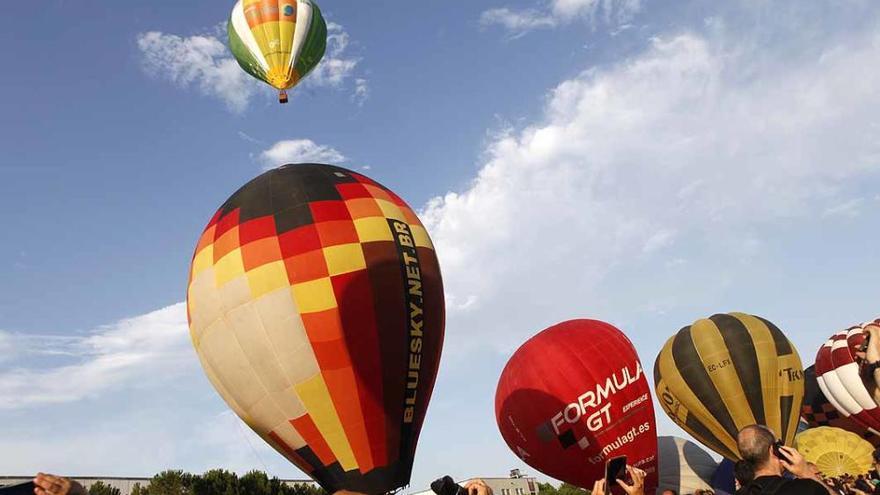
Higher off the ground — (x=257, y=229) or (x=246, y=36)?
(x=246, y=36)

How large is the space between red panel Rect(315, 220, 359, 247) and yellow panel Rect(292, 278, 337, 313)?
1.02 metres

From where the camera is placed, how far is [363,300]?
16.4 metres

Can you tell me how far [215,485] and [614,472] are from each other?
4439 cm

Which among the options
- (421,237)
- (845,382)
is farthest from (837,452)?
(421,237)

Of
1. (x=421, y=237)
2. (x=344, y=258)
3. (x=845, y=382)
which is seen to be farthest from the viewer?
(x=845, y=382)

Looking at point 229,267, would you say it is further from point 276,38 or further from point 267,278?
point 276,38

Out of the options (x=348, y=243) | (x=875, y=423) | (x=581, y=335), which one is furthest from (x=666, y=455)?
(x=348, y=243)

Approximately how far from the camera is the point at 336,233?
1703 centimetres

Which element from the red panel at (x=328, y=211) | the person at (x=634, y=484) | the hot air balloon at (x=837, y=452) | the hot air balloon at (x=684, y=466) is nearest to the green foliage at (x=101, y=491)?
the hot air balloon at (x=684, y=466)

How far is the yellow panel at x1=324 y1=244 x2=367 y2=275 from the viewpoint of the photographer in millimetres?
16516

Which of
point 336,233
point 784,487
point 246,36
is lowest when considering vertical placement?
point 784,487

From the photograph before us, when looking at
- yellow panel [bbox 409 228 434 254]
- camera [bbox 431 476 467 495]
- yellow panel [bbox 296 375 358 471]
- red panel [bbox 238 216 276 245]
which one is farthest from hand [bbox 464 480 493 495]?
yellow panel [bbox 409 228 434 254]

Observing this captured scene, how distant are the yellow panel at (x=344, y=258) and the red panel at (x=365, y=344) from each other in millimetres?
167

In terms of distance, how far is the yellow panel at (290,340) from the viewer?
634 inches
